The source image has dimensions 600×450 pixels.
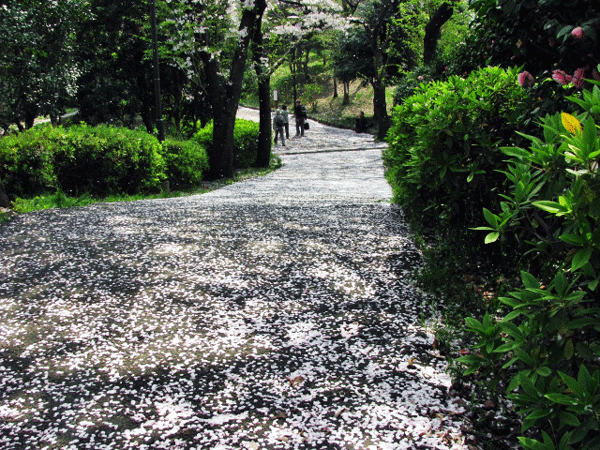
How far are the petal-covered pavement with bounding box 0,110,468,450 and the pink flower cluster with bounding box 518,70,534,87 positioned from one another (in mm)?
1466

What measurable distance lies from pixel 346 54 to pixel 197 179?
2398 cm

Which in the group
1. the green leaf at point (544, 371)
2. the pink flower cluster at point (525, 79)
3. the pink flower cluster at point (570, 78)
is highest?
the pink flower cluster at point (525, 79)

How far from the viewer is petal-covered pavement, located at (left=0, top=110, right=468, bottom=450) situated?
1962 millimetres

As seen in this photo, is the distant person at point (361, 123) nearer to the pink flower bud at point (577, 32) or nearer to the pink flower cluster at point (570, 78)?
the pink flower bud at point (577, 32)

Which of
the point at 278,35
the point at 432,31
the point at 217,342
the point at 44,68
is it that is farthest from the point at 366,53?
the point at 217,342

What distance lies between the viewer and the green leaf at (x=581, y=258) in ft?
3.98

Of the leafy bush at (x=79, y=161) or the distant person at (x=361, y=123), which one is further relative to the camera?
the distant person at (x=361, y=123)

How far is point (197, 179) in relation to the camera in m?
11.6

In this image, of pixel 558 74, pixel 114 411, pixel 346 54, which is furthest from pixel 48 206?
pixel 346 54

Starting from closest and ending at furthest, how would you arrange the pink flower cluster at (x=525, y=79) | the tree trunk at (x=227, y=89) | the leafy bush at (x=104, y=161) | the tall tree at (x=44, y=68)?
the pink flower cluster at (x=525, y=79), the leafy bush at (x=104, y=161), the tree trunk at (x=227, y=89), the tall tree at (x=44, y=68)

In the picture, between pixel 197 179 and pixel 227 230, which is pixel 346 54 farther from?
pixel 227 230

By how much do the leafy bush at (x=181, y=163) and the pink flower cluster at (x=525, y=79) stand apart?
345 inches

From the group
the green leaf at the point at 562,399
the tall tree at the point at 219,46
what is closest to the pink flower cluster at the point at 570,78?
the green leaf at the point at 562,399

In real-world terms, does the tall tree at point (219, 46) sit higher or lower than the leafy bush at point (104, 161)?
higher
